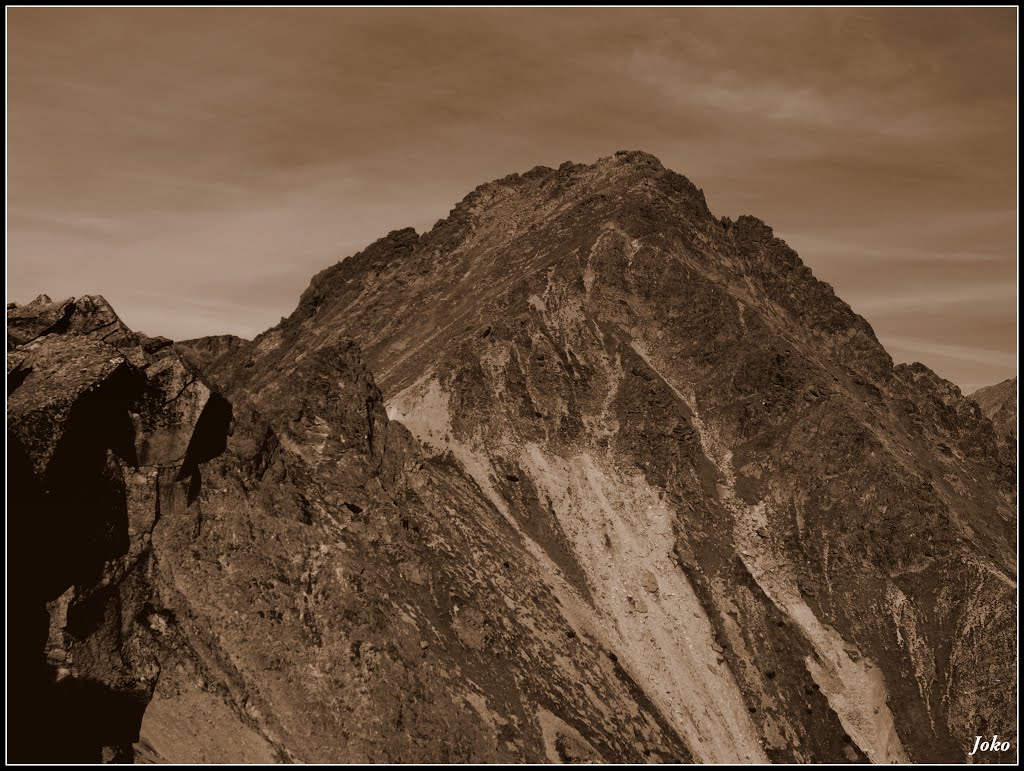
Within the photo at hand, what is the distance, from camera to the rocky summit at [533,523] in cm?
3070

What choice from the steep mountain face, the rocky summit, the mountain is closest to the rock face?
the rocky summit

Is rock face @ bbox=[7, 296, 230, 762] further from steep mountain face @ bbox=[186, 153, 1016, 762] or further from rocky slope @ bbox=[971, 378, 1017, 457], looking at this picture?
rocky slope @ bbox=[971, 378, 1017, 457]

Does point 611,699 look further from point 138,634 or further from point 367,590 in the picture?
point 138,634

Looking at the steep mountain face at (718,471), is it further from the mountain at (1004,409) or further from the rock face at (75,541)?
the mountain at (1004,409)

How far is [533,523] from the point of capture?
64438mm

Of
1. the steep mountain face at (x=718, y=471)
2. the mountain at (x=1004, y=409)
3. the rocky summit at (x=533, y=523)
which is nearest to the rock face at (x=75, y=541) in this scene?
the rocky summit at (x=533, y=523)

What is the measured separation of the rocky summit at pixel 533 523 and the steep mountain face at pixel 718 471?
265 mm

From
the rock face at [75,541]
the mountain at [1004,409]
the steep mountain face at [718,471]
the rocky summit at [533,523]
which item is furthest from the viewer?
the mountain at [1004,409]

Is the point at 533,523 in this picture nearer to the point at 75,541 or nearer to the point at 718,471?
the point at 718,471

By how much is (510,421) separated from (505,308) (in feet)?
44.6

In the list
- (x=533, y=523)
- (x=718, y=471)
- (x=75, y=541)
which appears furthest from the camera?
(x=718, y=471)

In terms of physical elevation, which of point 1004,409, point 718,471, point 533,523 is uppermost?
point 1004,409

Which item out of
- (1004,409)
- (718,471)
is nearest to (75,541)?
(718,471)

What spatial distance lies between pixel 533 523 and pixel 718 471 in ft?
58.8
